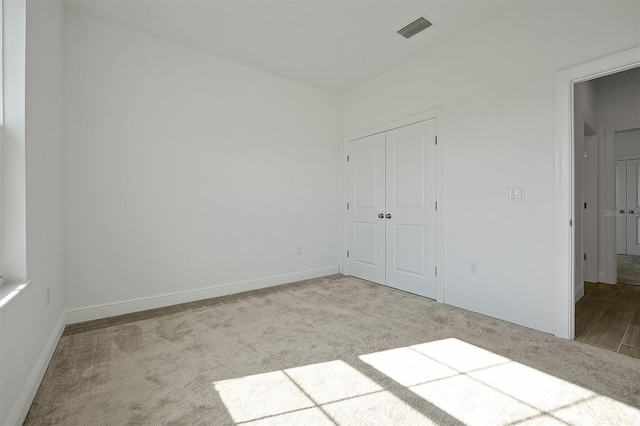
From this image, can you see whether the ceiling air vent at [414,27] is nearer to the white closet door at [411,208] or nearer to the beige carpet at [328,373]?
the white closet door at [411,208]

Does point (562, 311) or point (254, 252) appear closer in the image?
point (562, 311)

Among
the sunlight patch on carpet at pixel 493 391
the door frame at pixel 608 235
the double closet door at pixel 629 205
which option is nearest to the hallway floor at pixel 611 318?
the door frame at pixel 608 235

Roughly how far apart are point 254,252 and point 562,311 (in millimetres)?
3130

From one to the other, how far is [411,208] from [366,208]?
794 millimetres

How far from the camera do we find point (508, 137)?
265 cm

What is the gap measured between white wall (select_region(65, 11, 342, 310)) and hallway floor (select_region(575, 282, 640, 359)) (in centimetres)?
299

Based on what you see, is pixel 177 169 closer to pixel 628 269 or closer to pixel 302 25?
pixel 302 25

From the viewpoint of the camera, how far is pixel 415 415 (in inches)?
56.6

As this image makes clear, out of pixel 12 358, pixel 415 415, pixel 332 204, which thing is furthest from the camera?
pixel 332 204

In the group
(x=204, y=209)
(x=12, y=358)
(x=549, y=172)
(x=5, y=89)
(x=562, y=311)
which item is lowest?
(x=562, y=311)

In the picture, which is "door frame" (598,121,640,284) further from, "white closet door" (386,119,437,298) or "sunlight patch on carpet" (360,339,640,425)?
"sunlight patch on carpet" (360,339,640,425)

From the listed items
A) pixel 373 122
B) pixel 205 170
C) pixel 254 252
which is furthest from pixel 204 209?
pixel 373 122

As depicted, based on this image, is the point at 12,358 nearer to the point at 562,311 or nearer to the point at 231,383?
the point at 231,383

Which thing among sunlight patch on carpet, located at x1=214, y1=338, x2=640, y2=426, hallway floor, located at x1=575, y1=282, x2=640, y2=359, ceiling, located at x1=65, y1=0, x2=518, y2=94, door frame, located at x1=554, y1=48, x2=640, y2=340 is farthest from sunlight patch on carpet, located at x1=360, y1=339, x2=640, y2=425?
ceiling, located at x1=65, y1=0, x2=518, y2=94
